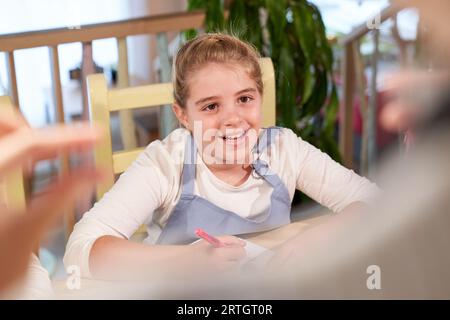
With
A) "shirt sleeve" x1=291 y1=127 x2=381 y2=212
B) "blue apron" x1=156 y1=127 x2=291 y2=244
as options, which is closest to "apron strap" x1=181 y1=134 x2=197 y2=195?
"blue apron" x1=156 y1=127 x2=291 y2=244

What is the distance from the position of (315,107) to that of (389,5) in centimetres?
48

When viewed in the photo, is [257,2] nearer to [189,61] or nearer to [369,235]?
[189,61]

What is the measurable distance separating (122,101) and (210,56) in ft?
0.59

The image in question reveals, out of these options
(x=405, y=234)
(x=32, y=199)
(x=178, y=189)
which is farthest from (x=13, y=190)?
(x=405, y=234)

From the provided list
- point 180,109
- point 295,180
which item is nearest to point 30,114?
point 180,109

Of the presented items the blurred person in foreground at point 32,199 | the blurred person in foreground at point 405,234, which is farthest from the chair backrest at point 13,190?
the blurred person in foreground at point 405,234

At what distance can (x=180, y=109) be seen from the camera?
691 mm

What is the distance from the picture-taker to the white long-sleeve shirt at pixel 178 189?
65 cm

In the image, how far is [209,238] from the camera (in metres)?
0.61

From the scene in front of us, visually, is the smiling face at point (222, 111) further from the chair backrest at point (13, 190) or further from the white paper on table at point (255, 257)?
the chair backrest at point (13, 190)

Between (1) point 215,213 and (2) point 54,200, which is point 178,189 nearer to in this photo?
(1) point 215,213

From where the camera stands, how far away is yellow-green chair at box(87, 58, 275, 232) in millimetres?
731

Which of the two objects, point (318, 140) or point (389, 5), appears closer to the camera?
point (389, 5)
